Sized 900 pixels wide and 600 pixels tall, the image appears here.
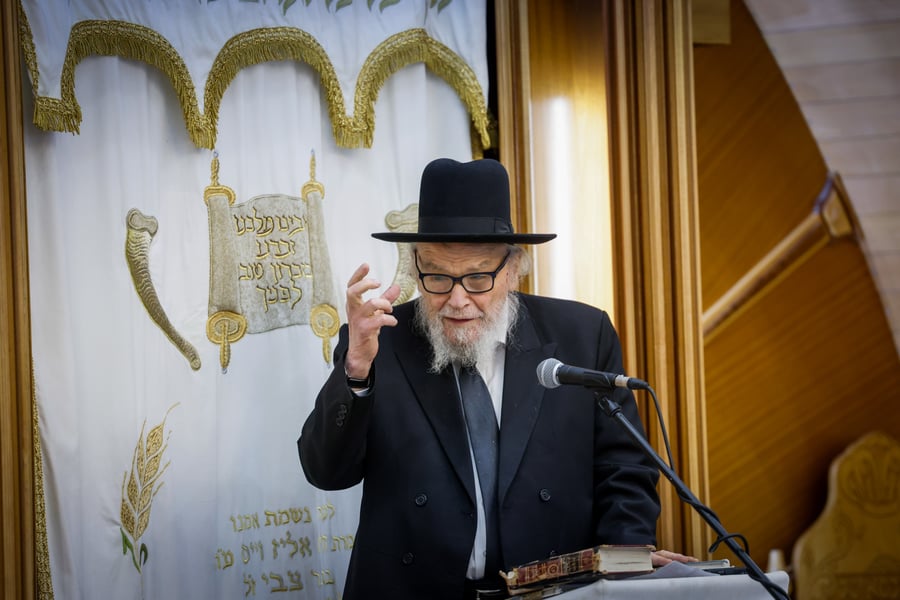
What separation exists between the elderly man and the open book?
436mm

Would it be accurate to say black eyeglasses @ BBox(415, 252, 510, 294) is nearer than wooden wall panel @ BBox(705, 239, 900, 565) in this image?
Yes

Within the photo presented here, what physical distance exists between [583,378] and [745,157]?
2.50m

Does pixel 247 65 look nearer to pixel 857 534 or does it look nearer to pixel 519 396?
pixel 519 396

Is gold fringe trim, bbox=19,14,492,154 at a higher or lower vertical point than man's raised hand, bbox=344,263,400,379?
higher

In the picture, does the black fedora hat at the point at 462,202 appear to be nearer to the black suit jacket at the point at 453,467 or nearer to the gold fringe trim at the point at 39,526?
the black suit jacket at the point at 453,467

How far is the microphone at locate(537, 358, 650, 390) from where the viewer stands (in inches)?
71.3

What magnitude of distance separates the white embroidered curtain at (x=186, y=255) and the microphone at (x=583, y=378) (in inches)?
60.3

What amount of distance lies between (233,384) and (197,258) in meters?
0.47

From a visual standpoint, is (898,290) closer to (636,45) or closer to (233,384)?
(636,45)

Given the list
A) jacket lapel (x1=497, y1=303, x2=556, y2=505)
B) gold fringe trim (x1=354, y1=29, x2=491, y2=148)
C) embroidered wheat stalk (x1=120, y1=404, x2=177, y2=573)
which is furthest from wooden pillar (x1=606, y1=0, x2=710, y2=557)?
embroidered wheat stalk (x1=120, y1=404, x2=177, y2=573)

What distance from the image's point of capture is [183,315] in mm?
3197

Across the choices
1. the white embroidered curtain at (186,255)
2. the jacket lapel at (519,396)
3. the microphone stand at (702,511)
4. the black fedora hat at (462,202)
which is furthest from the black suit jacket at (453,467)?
the white embroidered curtain at (186,255)

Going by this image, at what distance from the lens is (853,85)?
3918 millimetres

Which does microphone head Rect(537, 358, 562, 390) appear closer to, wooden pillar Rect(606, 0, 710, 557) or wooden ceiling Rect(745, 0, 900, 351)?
wooden pillar Rect(606, 0, 710, 557)
